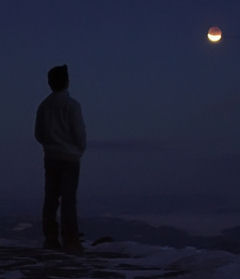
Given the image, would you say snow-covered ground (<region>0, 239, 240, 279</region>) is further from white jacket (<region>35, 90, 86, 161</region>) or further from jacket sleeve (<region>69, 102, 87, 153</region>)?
jacket sleeve (<region>69, 102, 87, 153</region>)

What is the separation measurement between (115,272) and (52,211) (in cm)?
243

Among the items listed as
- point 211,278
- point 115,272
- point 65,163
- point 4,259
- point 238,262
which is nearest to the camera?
point 211,278

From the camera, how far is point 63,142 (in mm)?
8719

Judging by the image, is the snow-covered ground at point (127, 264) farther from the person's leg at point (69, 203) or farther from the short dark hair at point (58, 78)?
the short dark hair at point (58, 78)

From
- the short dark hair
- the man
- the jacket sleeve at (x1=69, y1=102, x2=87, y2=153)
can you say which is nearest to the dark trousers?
the man

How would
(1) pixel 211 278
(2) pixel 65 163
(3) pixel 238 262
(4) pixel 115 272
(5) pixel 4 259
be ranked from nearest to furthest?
1. (1) pixel 211 278
2. (3) pixel 238 262
3. (4) pixel 115 272
4. (5) pixel 4 259
5. (2) pixel 65 163

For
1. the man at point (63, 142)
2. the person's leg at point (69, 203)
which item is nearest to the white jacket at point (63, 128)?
the man at point (63, 142)

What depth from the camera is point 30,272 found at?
21.7 ft

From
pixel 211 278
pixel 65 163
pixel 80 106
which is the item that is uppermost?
pixel 80 106

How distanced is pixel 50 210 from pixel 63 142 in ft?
2.95

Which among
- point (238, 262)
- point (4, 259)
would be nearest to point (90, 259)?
point (4, 259)

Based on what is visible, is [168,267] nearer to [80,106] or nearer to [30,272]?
[30,272]

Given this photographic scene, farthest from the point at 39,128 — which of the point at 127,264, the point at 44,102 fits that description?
the point at 127,264

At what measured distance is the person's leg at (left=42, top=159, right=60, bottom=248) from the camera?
898cm
